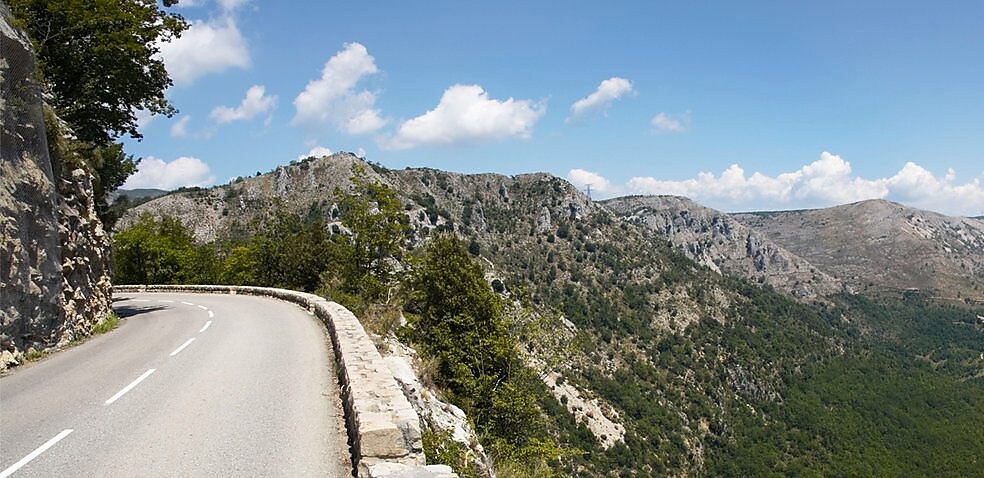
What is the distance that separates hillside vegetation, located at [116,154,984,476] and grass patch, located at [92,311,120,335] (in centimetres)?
966

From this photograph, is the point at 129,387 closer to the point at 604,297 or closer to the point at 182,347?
the point at 182,347

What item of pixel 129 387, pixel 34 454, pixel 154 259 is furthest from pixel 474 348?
pixel 154 259

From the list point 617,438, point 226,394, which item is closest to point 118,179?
point 226,394

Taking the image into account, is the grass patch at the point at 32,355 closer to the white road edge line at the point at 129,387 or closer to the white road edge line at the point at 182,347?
the white road edge line at the point at 182,347

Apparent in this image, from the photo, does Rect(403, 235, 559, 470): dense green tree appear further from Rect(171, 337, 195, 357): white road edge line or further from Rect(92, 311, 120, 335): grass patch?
Rect(92, 311, 120, 335): grass patch

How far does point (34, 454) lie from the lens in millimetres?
6719

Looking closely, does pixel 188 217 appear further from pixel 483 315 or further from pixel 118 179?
pixel 483 315

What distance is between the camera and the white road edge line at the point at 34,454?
20.2 feet

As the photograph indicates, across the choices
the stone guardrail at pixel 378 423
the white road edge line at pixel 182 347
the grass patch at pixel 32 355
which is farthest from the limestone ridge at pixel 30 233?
the stone guardrail at pixel 378 423

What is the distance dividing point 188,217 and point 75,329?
126791 millimetres

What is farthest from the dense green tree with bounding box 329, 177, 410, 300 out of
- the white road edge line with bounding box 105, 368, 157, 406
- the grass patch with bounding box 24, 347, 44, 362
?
the white road edge line with bounding box 105, 368, 157, 406

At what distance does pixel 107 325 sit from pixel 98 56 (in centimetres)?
1049

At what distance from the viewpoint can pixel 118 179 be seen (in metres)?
28.3

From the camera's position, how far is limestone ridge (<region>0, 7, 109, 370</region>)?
12219 mm
